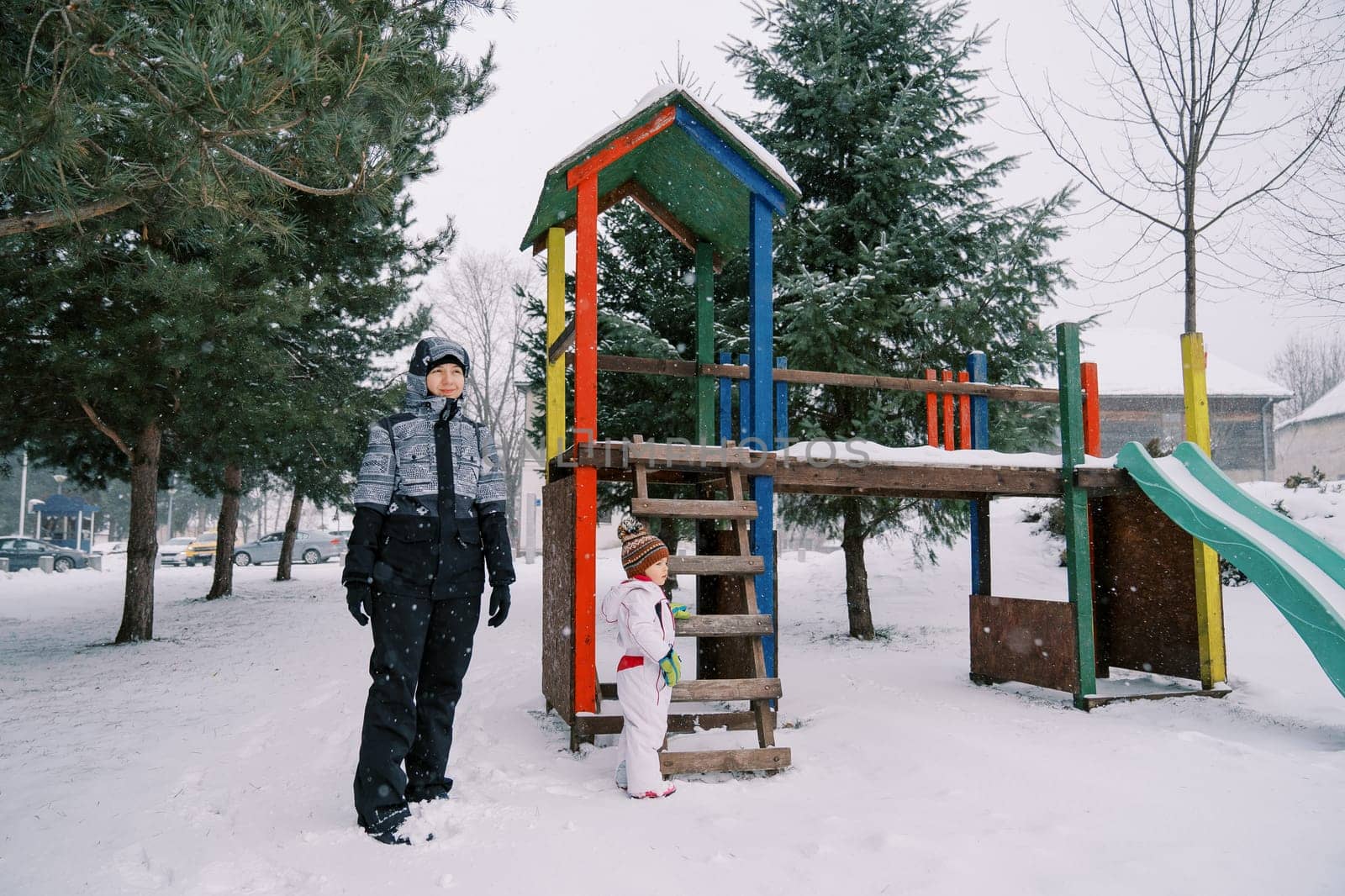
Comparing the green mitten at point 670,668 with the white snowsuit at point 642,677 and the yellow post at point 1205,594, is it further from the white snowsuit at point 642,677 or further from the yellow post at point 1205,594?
the yellow post at point 1205,594

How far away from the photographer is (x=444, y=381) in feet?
12.0

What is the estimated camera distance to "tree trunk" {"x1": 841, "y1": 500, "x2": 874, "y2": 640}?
31.7ft

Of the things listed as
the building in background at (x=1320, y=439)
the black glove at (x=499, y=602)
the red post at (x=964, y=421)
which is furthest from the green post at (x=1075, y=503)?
the building in background at (x=1320, y=439)

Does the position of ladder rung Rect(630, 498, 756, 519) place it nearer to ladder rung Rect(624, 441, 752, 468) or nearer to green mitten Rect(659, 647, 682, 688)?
ladder rung Rect(624, 441, 752, 468)

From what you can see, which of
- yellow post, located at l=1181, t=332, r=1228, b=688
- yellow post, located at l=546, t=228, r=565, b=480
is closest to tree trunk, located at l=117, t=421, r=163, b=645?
yellow post, located at l=546, t=228, r=565, b=480

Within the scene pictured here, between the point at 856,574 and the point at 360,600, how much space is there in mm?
7532

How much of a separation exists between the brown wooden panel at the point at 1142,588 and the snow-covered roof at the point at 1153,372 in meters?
22.5

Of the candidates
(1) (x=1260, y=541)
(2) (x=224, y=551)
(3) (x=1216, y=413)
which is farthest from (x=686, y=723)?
(3) (x=1216, y=413)

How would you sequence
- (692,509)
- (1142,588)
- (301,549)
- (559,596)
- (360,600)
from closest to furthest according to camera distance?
1. (360,600)
2. (692,509)
3. (559,596)
4. (1142,588)
5. (301,549)

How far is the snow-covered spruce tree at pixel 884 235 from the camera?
871 centimetres

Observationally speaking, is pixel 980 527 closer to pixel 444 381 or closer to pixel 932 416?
pixel 932 416

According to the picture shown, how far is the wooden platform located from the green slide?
408mm

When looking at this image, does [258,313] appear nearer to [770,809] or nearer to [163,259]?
[163,259]

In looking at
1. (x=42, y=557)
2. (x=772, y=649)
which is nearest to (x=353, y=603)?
(x=772, y=649)
